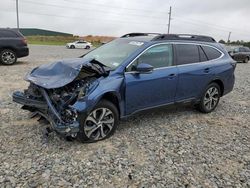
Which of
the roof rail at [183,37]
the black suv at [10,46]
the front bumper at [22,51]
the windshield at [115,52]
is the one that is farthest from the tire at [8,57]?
the roof rail at [183,37]

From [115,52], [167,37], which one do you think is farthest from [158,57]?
[115,52]

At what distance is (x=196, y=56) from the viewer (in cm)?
578

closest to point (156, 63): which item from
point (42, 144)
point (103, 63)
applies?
point (103, 63)

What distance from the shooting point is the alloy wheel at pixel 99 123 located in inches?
164

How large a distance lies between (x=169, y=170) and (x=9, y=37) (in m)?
11.1

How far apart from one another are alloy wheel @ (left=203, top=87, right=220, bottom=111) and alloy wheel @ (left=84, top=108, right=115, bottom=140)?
8.55 feet

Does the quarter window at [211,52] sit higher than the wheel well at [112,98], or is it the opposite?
the quarter window at [211,52]

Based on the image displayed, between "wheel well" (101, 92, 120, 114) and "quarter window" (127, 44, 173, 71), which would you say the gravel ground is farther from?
"quarter window" (127, 44, 173, 71)

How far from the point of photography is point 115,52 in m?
5.15

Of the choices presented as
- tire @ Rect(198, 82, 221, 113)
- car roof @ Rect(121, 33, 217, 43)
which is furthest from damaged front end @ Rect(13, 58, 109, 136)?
tire @ Rect(198, 82, 221, 113)

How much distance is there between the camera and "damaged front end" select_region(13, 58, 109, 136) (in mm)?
3908

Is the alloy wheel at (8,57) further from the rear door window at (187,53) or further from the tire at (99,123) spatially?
the tire at (99,123)

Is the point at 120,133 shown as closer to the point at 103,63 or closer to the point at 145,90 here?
the point at 145,90

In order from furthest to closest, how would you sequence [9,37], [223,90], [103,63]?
[9,37], [223,90], [103,63]
